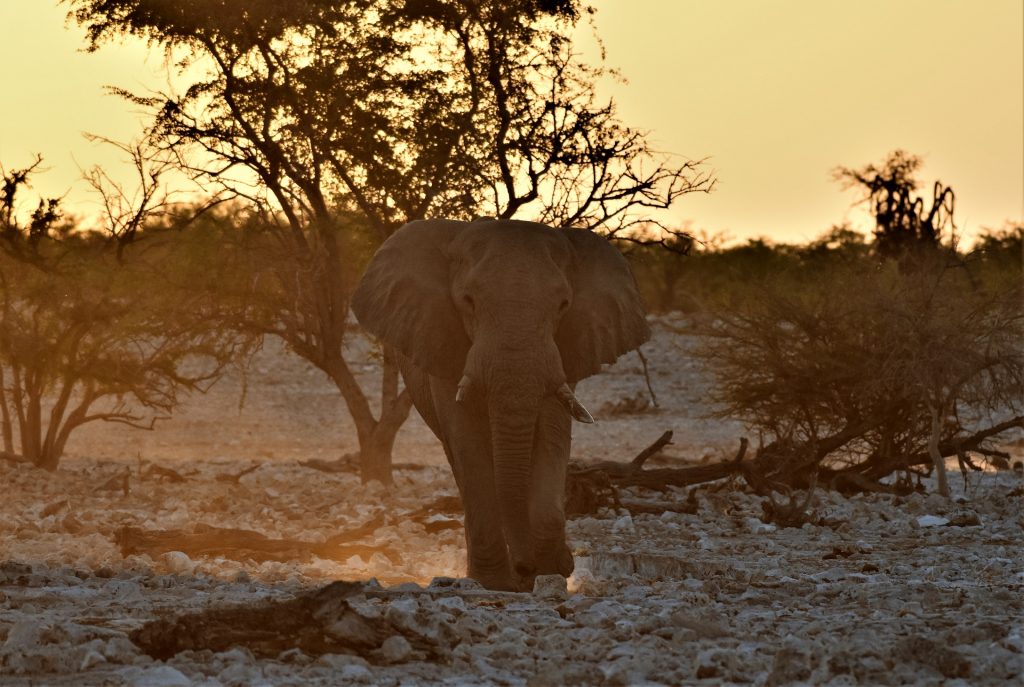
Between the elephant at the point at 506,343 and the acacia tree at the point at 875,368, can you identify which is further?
the acacia tree at the point at 875,368

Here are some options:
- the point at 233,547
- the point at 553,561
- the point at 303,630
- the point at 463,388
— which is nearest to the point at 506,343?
the point at 463,388

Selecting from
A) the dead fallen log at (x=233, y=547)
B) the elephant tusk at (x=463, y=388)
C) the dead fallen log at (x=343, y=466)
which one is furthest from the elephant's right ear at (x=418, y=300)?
the dead fallen log at (x=343, y=466)

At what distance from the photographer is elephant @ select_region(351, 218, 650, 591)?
405 inches

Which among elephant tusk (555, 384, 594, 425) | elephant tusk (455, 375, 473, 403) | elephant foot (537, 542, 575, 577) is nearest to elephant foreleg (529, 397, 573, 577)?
elephant foot (537, 542, 575, 577)

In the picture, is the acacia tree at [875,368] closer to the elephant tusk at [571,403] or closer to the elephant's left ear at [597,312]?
the elephant's left ear at [597,312]

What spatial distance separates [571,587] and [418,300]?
7.16ft

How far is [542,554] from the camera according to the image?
1026 cm

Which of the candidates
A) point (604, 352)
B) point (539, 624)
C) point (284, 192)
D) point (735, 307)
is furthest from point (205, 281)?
point (539, 624)

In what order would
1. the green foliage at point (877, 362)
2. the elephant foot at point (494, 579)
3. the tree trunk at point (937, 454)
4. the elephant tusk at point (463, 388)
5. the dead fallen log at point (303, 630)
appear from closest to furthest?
the dead fallen log at point (303, 630) → the elephant tusk at point (463, 388) → the elephant foot at point (494, 579) → the tree trunk at point (937, 454) → the green foliage at point (877, 362)

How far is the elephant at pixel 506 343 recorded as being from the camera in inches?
405

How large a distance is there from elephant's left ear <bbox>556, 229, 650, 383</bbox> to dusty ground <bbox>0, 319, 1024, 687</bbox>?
1.51 metres

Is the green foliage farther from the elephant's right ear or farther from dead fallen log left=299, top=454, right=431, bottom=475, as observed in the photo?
the elephant's right ear

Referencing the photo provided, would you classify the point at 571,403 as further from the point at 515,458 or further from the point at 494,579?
the point at 494,579

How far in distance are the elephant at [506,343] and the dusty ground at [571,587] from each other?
0.56 meters
